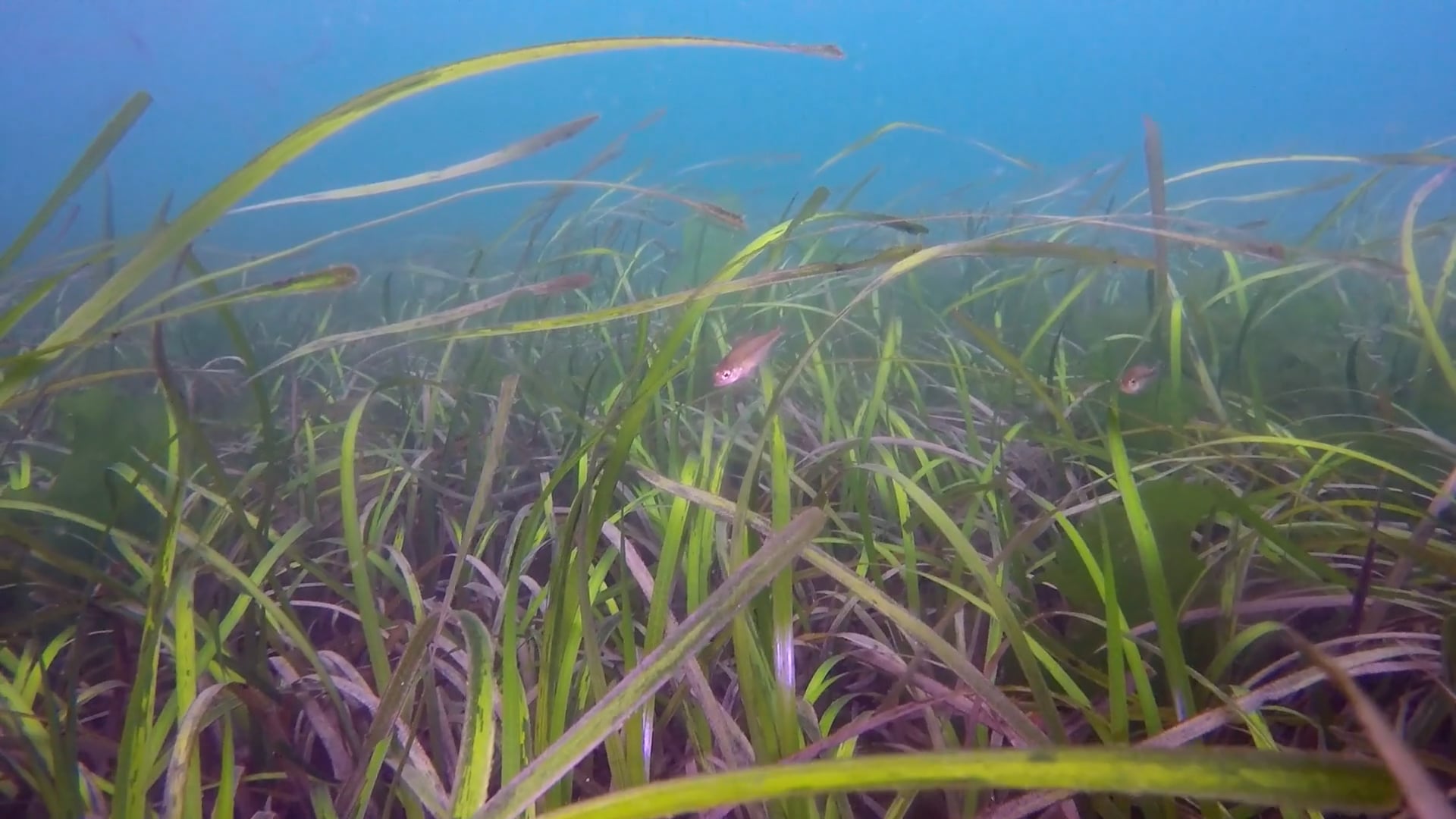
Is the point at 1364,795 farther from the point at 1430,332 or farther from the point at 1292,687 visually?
the point at 1430,332

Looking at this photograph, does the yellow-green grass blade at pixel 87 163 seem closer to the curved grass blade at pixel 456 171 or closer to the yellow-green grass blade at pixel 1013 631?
the curved grass blade at pixel 456 171

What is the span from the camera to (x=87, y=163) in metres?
0.61

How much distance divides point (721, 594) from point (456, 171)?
48 cm

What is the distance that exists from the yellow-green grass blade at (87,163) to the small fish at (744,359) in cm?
75

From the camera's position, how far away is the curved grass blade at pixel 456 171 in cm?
63

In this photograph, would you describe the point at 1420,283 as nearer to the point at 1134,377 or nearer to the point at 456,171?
the point at 1134,377

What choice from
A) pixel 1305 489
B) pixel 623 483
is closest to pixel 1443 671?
pixel 1305 489

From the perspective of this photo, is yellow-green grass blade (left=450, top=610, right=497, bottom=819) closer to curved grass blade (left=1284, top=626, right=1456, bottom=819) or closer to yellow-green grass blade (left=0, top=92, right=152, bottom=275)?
curved grass blade (left=1284, top=626, right=1456, bottom=819)

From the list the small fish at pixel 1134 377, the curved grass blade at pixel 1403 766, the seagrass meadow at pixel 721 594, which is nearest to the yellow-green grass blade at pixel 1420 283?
the seagrass meadow at pixel 721 594

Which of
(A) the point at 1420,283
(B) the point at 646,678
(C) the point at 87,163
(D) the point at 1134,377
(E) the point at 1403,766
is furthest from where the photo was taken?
(D) the point at 1134,377

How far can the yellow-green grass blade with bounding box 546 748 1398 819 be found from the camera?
0.85 feet

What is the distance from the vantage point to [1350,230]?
11.1ft

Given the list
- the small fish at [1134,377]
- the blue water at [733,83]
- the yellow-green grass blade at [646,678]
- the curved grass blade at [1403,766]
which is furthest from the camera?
the blue water at [733,83]

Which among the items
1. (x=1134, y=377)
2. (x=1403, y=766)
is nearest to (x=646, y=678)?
(x=1403, y=766)
